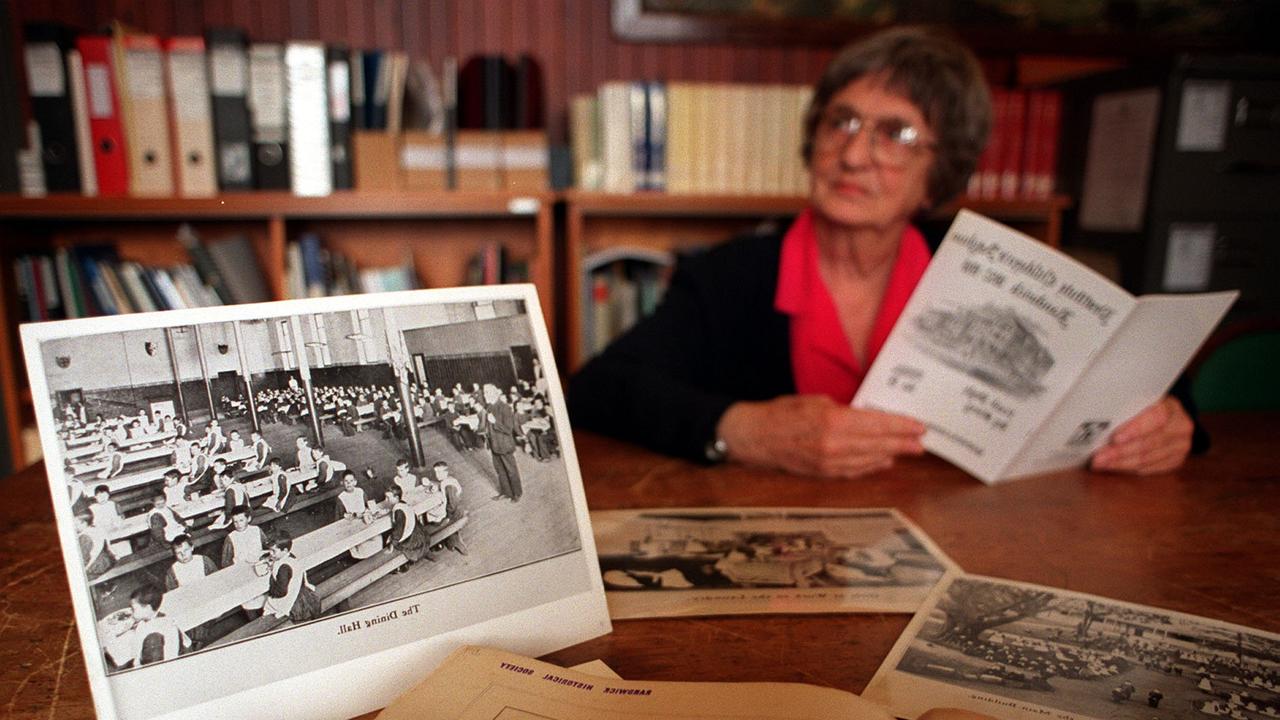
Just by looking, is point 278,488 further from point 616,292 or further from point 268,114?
point 616,292

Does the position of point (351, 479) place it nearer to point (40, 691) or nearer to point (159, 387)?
point (159, 387)

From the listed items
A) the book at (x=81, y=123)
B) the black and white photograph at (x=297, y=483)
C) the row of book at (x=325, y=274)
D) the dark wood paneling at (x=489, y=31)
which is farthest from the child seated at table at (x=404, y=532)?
the dark wood paneling at (x=489, y=31)

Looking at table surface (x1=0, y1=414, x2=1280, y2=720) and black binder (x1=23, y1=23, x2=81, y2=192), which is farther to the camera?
black binder (x1=23, y1=23, x2=81, y2=192)

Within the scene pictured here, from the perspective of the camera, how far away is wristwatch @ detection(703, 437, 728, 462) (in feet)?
3.04

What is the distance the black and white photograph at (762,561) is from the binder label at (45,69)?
1.85 m

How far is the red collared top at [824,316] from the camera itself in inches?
51.2

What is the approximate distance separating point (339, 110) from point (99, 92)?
0.53 meters

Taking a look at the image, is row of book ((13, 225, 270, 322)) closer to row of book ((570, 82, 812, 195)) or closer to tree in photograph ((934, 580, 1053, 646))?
row of book ((570, 82, 812, 195))

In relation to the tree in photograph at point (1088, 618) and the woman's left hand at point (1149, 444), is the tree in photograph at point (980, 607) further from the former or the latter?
the woman's left hand at point (1149, 444)

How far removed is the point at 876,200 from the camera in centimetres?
127

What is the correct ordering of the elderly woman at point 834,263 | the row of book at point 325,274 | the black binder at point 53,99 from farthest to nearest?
the row of book at point 325,274, the black binder at point 53,99, the elderly woman at point 834,263

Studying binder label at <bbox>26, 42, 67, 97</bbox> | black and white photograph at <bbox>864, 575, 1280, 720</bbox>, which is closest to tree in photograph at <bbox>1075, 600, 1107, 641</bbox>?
black and white photograph at <bbox>864, 575, 1280, 720</bbox>

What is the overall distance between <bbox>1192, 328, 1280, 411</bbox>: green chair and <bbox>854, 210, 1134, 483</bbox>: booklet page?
0.80 m

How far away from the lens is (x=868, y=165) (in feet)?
4.14
